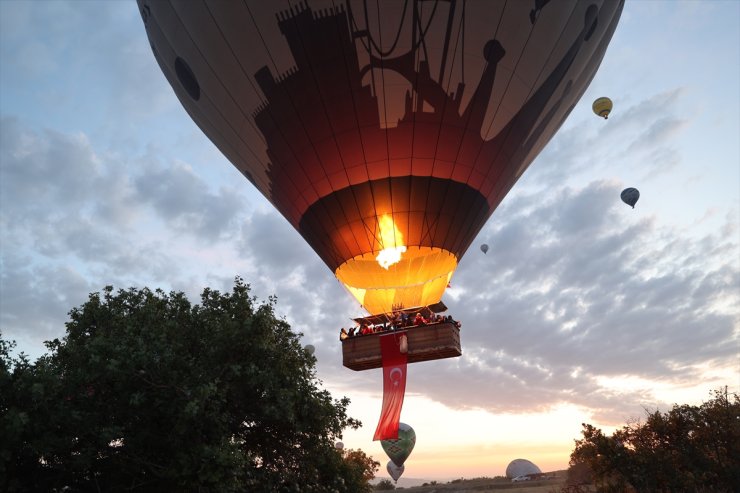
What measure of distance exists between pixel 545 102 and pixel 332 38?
7.98m

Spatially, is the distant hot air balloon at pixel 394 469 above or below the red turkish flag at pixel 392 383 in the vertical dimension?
above

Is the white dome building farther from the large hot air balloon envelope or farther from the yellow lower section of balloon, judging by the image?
the large hot air balloon envelope

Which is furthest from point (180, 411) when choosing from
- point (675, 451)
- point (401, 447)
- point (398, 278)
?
point (401, 447)

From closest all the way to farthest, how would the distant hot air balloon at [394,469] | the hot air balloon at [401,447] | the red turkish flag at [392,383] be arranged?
1. the red turkish flag at [392,383]
2. the hot air balloon at [401,447]
3. the distant hot air balloon at [394,469]

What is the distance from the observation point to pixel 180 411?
12484 mm

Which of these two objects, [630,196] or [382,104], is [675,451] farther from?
[382,104]

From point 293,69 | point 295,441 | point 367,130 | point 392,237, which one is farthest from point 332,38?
point 295,441

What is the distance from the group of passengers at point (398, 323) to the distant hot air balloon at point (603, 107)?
14.8 metres

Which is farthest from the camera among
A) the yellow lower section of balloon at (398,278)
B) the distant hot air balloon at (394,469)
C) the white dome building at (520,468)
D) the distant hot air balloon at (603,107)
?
the white dome building at (520,468)

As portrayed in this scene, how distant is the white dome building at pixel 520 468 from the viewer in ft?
220

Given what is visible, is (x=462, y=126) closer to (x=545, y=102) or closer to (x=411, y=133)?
(x=411, y=133)

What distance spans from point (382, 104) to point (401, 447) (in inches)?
1549

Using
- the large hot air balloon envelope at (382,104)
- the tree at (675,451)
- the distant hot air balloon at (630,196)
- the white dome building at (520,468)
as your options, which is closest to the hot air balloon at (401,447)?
the white dome building at (520,468)

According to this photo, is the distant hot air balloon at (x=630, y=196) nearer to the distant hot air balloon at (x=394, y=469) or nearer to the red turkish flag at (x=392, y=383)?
the red turkish flag at (x=392, y=383)
